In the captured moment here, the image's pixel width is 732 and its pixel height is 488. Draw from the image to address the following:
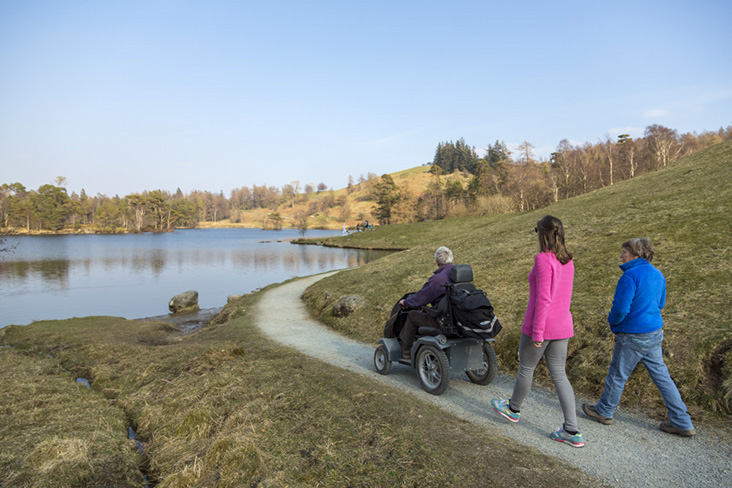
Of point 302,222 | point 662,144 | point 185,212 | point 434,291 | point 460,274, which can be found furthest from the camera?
A: point 185,212

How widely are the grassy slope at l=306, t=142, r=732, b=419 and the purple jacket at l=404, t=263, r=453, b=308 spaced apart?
103 inches

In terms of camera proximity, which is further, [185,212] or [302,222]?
[185,212]

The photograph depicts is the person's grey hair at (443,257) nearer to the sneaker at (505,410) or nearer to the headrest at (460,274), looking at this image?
the headrest at (460,274)

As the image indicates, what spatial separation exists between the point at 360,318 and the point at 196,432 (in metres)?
7.48

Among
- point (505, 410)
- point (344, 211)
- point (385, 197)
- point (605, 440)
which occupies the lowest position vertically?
point (605, 440)

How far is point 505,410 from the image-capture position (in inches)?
205

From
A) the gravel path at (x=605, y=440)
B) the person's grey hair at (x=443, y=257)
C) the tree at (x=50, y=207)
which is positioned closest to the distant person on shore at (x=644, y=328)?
the gravel path at (x=605, y=440)

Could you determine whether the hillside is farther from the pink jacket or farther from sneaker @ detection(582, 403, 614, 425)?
the pink jacket

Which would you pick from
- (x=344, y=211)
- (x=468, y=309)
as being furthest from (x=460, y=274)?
(x=344, y=211)

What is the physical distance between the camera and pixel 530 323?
4703 millimetres

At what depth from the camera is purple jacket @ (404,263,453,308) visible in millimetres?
6402

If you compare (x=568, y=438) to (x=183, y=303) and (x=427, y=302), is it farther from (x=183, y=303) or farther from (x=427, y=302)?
(x=183, y=303)

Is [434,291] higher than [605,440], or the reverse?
[434,291]

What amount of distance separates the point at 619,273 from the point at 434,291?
6603 mm
